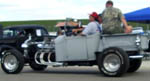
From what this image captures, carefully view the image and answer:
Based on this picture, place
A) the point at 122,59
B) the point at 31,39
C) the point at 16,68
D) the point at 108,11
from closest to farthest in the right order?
the point at 122,59 → the point at 108,11 → the point at 16,68 → the point at 31,39

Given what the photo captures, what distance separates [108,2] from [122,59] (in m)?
1.74

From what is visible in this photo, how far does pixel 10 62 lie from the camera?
11438 mm

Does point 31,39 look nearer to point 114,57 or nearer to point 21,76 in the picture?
point 21,76

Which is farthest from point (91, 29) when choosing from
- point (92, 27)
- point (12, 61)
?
point (12, 61)

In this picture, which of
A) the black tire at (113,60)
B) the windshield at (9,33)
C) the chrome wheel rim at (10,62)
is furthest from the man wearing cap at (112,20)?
the windshield at (9,33)

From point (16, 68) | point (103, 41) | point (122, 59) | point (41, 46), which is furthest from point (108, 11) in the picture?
point (16, 68)

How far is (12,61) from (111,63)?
10.8ft

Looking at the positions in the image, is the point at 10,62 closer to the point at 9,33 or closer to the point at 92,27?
the point at 9,33

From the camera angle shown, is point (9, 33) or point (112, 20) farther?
point (9, 33)

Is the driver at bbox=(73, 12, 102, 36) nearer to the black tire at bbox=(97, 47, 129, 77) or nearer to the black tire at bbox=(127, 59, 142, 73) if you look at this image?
the black tire at bbox=(97, 47, 129, 77)

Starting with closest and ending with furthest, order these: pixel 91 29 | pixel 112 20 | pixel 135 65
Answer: pixel 112 20 < pixel 91 29 < pixel 135 65

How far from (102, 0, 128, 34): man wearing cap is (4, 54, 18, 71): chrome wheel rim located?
9.75ft

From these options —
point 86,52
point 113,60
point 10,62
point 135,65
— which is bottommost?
point 135,65

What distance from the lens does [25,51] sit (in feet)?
38.3
